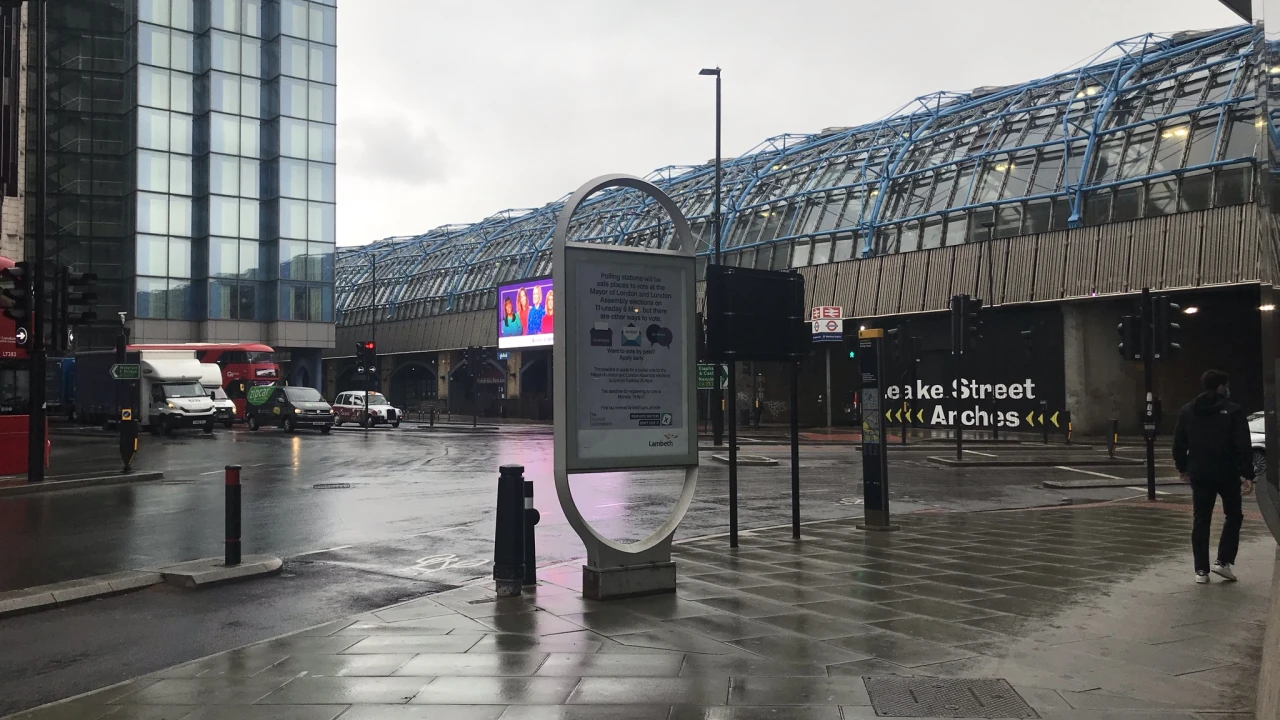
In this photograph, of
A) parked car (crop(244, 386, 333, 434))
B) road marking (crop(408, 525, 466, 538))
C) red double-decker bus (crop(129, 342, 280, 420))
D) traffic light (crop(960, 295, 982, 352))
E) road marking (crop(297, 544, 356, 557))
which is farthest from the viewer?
red double-decker bus (crop(129, 342, 280, 420))

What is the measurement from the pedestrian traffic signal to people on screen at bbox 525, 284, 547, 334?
4118cm

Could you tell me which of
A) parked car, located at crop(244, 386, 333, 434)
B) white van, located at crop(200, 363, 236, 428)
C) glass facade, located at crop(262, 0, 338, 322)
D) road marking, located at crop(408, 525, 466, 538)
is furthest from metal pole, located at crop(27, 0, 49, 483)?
glass facade, located at crop(262, 0, 338, 322)

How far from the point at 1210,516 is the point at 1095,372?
32.7 metres

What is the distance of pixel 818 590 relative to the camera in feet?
27.2

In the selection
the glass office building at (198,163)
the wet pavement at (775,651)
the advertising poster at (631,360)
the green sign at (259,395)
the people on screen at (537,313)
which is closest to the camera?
the wet pavement at (775,651)

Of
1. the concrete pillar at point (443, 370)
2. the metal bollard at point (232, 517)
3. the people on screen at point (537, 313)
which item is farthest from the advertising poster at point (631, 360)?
the concrete pillar at point (443, 370)

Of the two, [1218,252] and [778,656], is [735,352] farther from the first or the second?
[1218,252]

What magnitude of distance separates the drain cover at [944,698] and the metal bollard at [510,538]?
3413 millimetres

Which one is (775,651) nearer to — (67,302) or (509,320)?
(67,302)

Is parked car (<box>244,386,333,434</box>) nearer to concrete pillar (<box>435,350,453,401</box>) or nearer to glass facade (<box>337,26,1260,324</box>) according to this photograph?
glass facade (<box>337,26,1260,324</box>)

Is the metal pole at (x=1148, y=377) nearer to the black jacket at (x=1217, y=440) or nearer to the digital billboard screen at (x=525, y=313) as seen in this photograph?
the black jacket at (x=1217, y=440)

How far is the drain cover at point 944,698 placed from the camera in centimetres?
505

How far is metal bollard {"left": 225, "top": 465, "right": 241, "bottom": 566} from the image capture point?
963 cm

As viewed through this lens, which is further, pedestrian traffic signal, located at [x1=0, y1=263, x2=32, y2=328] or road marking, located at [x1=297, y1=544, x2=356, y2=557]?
pedestrian traffic signal, located at [x1=0, y1=263, x2=32, y2=328]
